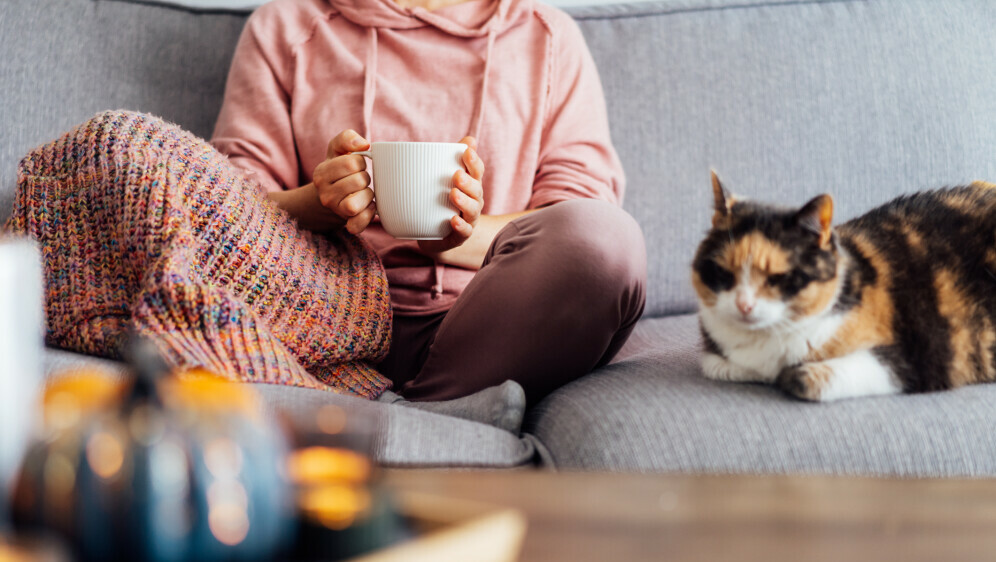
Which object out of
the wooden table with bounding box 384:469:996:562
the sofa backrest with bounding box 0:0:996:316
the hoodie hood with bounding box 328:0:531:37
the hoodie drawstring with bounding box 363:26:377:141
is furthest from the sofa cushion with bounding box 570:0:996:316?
the wooden table with bounding box 384:469:996:562

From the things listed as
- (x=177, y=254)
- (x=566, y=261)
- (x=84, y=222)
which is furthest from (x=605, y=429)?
(x=84, y=222)

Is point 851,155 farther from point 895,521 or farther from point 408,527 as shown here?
point 408,527

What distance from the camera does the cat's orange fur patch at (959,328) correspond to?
858mm

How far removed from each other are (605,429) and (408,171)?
1.23ft

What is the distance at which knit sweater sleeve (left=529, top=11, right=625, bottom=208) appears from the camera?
4.28 ft

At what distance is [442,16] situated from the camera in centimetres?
135

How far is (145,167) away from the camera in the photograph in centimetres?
86

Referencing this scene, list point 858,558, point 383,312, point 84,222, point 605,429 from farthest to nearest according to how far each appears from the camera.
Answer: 1. point 383,312
2. point 84,222
3. point 605,429
4. point 858,558

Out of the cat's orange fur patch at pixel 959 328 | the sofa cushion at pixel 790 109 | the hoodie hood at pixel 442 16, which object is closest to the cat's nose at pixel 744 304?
the cat's orange fur patch at pixel 959 328

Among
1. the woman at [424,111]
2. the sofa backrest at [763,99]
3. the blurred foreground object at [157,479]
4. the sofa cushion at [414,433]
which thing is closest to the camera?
the blurred foreground object at [157,479]

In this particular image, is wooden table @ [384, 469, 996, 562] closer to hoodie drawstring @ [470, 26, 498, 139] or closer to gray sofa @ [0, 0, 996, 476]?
gray sofa @ [0, 0, 996, 476]

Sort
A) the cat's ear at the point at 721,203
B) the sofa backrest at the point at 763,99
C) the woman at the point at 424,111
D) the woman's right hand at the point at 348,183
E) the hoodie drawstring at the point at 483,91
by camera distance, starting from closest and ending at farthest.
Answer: the cat's ear at the point at 721,203 → the woman's right hand at the point at 348,183 → the woman at the point at 424,111 → the hoodie drawstring at the point at 483,91 → the sofa backrest at the point at 763,99

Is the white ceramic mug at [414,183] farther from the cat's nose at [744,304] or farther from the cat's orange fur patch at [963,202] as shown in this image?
the cat's orange fur patch at [963,202]

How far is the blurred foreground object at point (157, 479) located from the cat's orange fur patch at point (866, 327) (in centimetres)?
67
